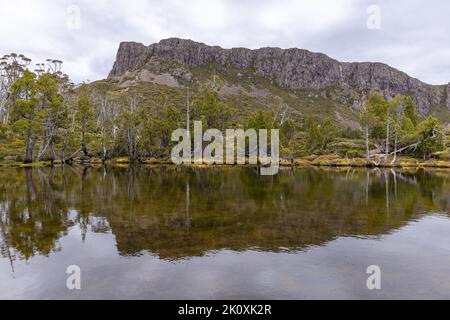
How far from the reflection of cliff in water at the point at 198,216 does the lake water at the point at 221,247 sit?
7cm

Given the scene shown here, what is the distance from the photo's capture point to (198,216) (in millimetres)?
17578

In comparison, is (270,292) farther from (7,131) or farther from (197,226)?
(7,131)

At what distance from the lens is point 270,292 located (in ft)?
28.7

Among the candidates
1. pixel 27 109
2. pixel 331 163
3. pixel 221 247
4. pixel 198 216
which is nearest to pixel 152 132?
pixel 27 109

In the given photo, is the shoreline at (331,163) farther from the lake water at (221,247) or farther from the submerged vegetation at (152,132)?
the lake water at (221,247)

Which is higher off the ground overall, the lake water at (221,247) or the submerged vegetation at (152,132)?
the submerged vegetation at (152,132)

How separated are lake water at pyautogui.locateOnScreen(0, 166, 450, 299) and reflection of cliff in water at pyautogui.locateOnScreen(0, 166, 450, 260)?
0.07m

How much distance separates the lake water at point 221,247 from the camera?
9.01 meters

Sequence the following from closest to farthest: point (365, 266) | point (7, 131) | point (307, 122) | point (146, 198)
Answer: point (365, 266), point (146, 198), point (7, 131), point (307, 122)

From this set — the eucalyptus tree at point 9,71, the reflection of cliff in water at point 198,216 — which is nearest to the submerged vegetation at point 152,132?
the eucalyptus tree at point 9,71

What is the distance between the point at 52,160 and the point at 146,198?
4643 cm

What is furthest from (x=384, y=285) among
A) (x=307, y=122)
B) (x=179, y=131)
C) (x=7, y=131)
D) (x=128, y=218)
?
(x=307, y=122)

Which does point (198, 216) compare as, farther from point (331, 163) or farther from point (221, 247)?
point (331, 163)

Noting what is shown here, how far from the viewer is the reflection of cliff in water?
42.9 ft
